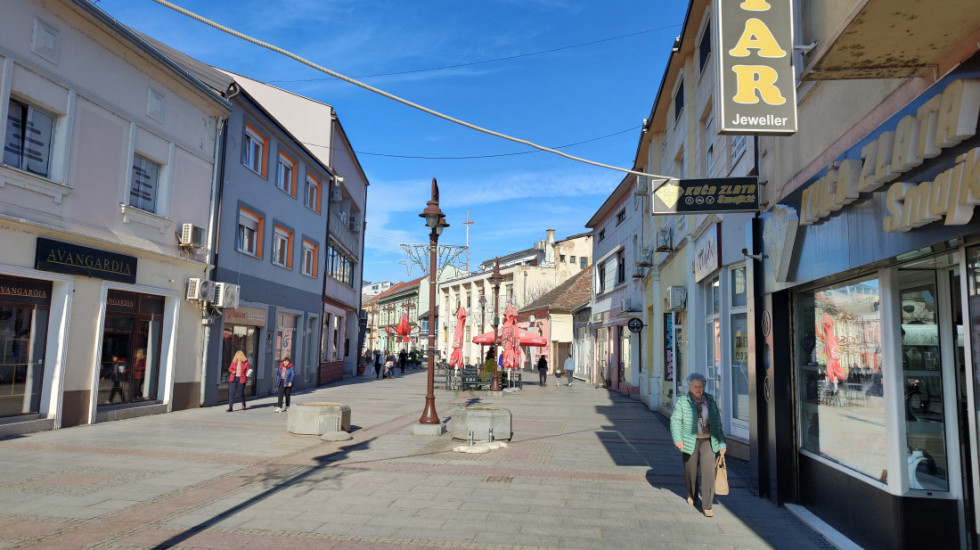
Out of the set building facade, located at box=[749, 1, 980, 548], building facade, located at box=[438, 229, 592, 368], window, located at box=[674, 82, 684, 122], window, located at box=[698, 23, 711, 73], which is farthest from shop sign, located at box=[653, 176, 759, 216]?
building facade, located at box=[438, 229, 592, 368]

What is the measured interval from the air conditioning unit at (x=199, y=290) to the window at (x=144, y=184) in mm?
1953

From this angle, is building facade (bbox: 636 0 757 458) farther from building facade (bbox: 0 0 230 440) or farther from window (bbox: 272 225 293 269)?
window (bbox: 272 225 293 269)

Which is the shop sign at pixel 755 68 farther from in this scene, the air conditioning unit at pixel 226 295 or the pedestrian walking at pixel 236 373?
the air conditioning unit at pixel 226 295

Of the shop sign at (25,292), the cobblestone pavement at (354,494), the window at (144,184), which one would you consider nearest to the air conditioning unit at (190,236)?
the window at (144,184)

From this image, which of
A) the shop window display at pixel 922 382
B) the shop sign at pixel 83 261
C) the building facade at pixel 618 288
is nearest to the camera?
the shop window display at pixel 922 382

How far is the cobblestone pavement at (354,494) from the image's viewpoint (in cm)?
587

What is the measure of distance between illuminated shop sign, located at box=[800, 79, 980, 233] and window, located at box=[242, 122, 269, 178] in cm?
1733

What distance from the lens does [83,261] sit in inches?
489

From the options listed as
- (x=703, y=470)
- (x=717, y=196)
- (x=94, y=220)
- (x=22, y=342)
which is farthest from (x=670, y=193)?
(x=22, y=342)

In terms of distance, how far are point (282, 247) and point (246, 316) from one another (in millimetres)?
4119

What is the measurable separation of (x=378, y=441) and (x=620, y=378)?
1718cm

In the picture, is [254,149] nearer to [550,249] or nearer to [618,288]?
[618,288]

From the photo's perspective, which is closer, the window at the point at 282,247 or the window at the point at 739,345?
the window at the point at 739,345

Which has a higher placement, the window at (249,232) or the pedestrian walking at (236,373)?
the window at (249,232)
